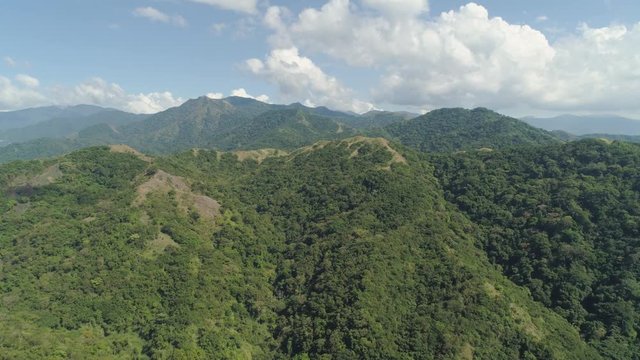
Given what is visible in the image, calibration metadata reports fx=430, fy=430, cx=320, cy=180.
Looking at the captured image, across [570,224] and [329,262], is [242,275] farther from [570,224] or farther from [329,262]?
[570,224]

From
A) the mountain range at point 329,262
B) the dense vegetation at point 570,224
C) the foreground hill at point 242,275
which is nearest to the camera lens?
the foreground hill at point 242,275

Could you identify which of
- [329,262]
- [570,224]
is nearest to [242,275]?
[329,262]

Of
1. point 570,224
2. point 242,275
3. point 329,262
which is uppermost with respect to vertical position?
point 570,224

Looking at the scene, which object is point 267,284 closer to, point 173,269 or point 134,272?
point 173,269

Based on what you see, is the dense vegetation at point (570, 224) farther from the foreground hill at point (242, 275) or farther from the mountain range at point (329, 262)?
the foreground hill at point (242, 275)

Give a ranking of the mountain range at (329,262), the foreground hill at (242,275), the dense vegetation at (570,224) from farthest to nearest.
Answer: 1. the dense vegetation at (570,224)
2. the mountain range at (329,262)
3. the foreground hill at (242,275)

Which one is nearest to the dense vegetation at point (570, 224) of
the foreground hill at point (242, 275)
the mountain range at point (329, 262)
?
the mountain range at point (329, 262)
